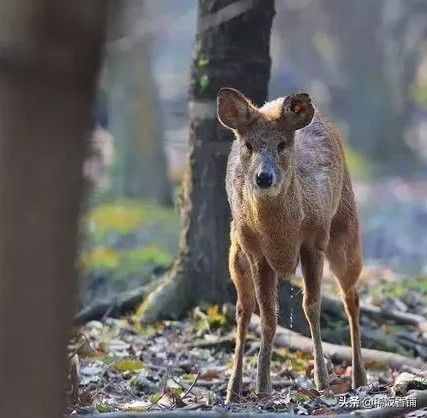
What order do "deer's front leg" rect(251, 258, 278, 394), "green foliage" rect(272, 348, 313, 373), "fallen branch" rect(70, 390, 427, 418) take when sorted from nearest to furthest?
"fallen branch" rect(70, 390, 427, 418), "deer's front leg" rect(251, 258, 278, 394), "green foliage" rect(272, 348, 313, 373)

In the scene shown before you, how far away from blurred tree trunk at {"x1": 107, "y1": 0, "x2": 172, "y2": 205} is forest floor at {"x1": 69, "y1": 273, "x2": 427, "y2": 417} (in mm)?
10711

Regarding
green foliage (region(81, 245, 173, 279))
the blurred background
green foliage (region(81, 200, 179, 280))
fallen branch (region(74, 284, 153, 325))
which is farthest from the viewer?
the blurred background

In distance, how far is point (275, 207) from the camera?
7848 mm

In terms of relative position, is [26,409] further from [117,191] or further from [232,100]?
[117,191]

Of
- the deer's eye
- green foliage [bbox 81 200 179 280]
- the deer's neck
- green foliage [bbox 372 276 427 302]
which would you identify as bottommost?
green foliage [bbox 372 276 427 302]

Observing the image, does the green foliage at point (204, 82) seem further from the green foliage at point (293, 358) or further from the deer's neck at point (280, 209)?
the deer's neck at point (280, 209)

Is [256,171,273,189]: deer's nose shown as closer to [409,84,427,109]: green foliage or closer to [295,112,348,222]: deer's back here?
[295,112,348,222]: deer's back

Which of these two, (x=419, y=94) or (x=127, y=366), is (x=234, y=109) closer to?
(x=127, y=366)

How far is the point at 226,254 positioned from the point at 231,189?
2.05m

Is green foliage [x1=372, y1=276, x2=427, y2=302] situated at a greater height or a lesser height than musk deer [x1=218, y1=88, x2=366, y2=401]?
lesser

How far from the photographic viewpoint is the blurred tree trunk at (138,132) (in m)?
21.6

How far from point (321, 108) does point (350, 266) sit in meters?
27.9

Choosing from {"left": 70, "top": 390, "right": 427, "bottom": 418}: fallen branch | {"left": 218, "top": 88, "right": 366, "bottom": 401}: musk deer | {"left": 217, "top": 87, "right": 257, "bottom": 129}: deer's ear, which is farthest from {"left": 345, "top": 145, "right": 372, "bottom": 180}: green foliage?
{"left": 70, "top": 390, "right": 427, "bottom": 418}: fallen branch

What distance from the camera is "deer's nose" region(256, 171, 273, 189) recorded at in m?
7.54
